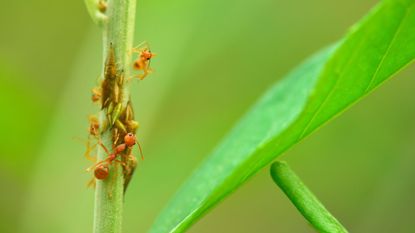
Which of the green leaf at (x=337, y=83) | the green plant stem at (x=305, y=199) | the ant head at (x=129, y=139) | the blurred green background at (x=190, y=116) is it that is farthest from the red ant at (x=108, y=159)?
the blurred green background at (x=190, y=116)

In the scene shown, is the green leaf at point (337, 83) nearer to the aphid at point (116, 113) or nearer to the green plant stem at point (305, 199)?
the green plant stem at point (305, 199)

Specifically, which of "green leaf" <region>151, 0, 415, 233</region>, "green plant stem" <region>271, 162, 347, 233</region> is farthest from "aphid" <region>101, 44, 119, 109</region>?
"green plant stem" <region>271, 162, 347, 233</region>

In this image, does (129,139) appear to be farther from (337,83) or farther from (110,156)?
(337,83)

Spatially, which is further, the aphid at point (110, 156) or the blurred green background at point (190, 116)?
the blurred green background at point (190, 116)

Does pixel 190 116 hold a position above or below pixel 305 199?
above

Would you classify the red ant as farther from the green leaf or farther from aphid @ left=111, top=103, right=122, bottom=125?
the green leaf

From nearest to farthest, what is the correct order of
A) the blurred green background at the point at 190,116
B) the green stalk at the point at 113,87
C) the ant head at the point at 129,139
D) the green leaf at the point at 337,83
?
the green leaf at the point at 337,83 → the green stalk at the point at 113,87 → the ant head at the point at 129,139 → the blurred green background at the point at 190,116

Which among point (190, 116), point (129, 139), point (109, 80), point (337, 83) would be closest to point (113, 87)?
point (109, 80)
